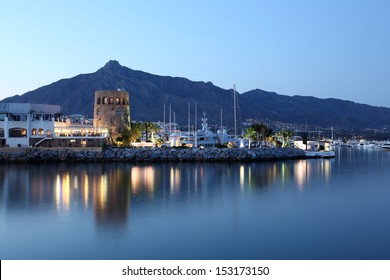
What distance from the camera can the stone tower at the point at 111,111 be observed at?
69.9 meters

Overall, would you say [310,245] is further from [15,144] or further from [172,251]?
[15,144]

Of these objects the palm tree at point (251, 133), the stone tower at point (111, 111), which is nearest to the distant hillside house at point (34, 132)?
the stone tower at point (111, 111)

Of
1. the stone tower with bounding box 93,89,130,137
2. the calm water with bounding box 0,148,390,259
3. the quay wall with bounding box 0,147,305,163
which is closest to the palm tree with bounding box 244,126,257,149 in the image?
the quay wall with bounding box 0,147,305,163

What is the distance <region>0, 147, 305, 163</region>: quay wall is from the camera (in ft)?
196

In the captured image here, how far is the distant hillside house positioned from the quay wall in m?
1.27

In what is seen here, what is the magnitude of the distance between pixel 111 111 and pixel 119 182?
31970 mm

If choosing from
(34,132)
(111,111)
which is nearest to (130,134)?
(111,111)

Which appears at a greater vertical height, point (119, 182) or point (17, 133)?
point (17, 133)

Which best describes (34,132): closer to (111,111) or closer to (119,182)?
(111,111)

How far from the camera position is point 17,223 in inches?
951

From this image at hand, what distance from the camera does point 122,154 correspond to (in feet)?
202

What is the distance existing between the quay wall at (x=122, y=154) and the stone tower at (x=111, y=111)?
7.08 metres

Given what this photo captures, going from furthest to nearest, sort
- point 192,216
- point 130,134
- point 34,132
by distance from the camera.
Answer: point 130,134, point 34,132, point 192,216

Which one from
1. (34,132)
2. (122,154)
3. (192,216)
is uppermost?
(34,132)
